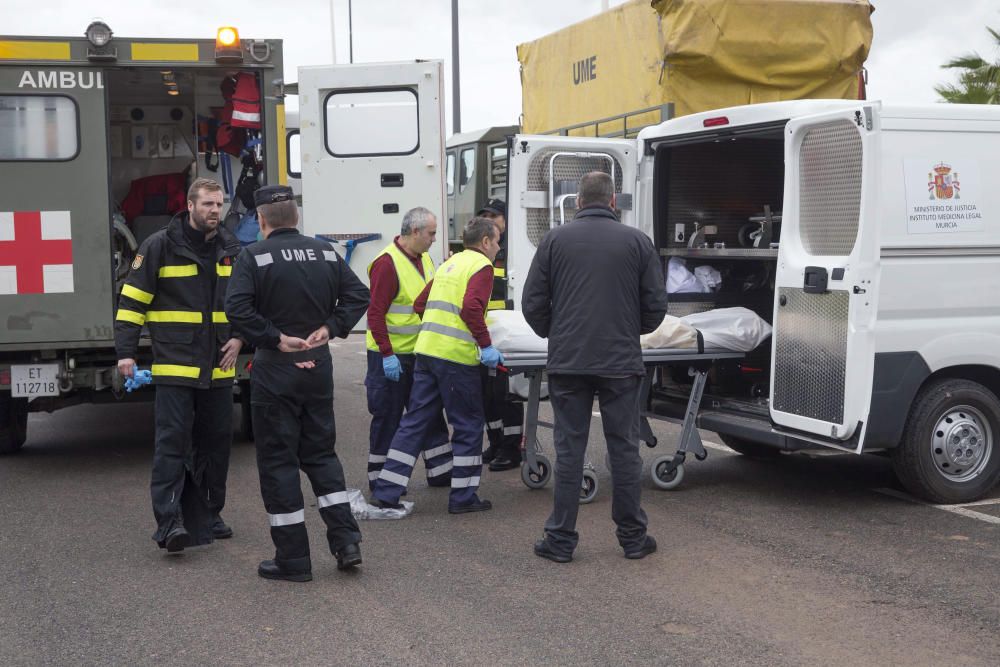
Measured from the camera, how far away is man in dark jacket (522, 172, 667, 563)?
19.4ft

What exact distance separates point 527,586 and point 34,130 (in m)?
4.81

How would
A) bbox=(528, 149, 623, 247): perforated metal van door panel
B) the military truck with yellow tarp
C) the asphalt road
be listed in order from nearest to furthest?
the asphalt road → bbox=(528, 149, 623, 247): perforated metal van door panel → the military truck with yellow tarp

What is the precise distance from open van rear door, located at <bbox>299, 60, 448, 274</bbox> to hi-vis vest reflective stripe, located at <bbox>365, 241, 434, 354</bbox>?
87.4 inches

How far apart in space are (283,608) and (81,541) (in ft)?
5.85

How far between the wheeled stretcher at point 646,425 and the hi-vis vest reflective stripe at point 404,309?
68 centimetres

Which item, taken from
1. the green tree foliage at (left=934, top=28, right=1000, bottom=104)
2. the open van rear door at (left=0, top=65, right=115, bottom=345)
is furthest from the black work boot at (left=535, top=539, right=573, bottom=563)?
the green tree foliage at (left=934, top=28, right=1000, bottom=104)

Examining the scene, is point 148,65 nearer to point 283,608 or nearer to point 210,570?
point 210,570

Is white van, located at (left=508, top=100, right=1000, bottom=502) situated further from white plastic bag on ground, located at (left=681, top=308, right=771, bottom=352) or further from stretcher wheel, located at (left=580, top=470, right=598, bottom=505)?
stretcher wheel, located at (left=580, top=470, right=598, bottom=505)

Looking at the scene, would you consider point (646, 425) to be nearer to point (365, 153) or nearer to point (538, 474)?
point (538, 474)

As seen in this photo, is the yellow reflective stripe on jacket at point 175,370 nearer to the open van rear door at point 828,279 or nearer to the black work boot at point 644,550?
the black work boot at point 644,550

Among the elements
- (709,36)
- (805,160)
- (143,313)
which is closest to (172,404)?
(143,313)

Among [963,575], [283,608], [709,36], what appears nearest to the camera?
[283,608]

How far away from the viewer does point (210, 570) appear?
19.4 feet

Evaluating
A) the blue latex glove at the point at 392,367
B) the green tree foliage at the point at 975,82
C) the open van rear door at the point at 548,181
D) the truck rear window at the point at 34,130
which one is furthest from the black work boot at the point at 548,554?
the green tree foliage at the point at 975,82
